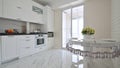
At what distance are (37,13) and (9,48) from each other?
2568 millimetres

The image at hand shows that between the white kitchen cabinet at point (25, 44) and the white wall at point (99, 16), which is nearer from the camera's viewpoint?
the white kitchen cabinet at point (25, 44)

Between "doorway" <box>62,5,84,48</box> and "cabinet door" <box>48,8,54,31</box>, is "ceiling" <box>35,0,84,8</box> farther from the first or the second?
"doorway" <box>62,5,84,48</box>

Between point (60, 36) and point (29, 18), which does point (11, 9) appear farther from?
point (60, 36)

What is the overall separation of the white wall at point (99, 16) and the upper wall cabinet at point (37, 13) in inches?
94.0

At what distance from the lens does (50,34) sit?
19.9ft

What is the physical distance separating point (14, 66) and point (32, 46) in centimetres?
159

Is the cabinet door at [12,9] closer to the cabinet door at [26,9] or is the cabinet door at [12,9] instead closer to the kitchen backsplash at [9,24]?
the cabinet door at [26,9]

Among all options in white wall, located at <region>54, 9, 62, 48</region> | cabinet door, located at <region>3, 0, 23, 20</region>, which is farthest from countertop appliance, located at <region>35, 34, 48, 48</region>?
cabinet door, located at <region>3, 0, 23, 20</region>

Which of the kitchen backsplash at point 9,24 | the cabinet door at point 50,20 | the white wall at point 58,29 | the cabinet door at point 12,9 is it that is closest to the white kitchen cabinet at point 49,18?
the cabinet door at point 50,20

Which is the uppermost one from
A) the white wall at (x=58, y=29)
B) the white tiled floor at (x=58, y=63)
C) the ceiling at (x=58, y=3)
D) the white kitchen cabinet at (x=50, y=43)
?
the ceiling at (x=58, y=3)

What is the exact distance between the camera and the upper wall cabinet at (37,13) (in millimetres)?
4867

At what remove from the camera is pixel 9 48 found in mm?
3135

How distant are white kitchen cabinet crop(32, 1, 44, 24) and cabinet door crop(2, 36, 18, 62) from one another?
1870mm

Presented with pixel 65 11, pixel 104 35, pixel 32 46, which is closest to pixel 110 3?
pixel 104 35
